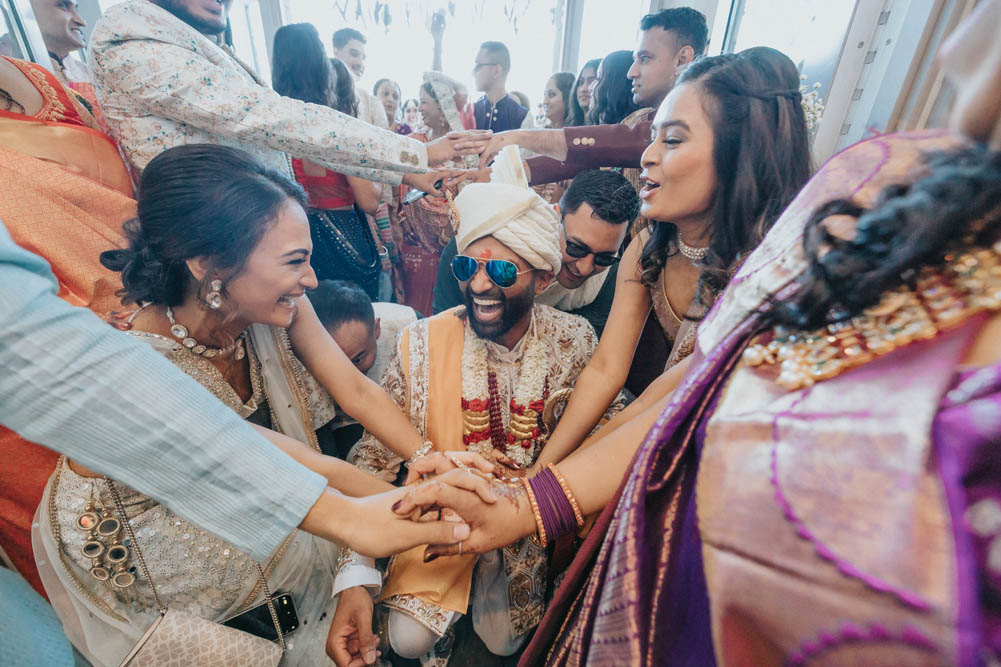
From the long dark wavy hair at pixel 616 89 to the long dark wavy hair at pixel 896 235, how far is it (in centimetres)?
291

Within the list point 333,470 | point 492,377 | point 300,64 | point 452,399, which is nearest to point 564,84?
point 300,64

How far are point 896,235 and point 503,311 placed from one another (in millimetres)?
1282

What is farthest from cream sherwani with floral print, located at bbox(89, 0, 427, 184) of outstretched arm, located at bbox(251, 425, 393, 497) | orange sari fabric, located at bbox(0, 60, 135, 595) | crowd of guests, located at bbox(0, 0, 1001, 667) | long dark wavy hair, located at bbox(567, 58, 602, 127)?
long dark wavy hair, located at bbox(567, 58, 602, 127)

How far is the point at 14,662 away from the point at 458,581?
1047 millimetres

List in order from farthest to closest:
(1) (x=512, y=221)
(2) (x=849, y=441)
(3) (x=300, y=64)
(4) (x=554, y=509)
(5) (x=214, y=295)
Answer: (3) (x=300, y=64)
(1) (x=512, y=221)
(5) (x=214, y=295)
(4) (x=554, y=509)
(2) (x=849, y=441)

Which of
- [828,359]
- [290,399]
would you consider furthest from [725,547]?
[290,399]

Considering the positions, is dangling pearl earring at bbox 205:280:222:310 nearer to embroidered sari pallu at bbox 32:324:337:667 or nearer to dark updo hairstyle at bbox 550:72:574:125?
embroidered sari pallu at bbox 32:324:337:667

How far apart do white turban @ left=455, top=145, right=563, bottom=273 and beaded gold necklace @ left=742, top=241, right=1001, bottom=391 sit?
1.17 metres

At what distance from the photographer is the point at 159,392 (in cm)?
80

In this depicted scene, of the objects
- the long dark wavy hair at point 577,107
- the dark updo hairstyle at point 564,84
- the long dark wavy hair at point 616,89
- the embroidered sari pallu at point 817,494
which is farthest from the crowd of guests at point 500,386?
the dark updo hairstyle at point 564,84

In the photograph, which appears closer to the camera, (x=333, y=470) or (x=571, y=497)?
(x=571, y=497)

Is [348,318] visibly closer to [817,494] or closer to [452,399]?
[452,399]

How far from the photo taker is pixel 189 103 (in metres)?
1.61

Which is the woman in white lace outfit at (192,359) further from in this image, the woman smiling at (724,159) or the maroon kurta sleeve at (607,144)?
the maroon kurta sleeve at (607,144)
